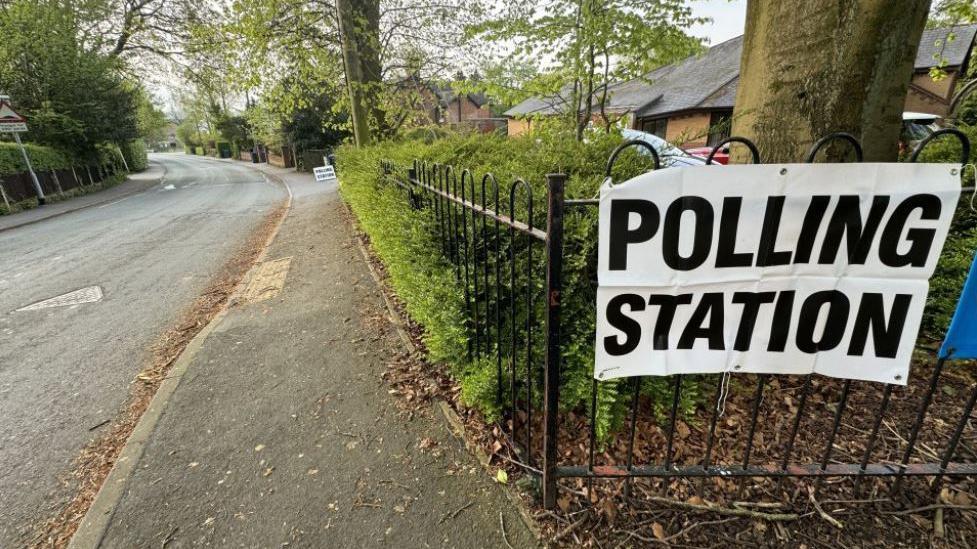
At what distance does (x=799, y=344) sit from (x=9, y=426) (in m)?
5.05

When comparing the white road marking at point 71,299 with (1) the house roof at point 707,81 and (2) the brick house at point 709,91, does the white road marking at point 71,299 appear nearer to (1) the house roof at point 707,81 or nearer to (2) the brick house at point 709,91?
(2) the brick house at point 709,91

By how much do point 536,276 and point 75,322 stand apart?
580 cm

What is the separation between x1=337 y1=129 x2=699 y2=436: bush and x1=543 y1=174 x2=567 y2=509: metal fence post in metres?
0.28

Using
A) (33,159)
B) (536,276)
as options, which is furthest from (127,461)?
(33,159)

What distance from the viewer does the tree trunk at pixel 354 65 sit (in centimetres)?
914

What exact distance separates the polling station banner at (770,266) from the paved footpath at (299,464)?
117 centimetres

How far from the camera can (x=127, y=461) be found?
265 centimetres

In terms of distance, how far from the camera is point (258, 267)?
6.52 m

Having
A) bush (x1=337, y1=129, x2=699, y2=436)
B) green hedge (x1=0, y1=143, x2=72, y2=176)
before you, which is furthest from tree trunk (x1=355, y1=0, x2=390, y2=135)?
green hedge (x1=0, y1=143, x2=72, y2=176)

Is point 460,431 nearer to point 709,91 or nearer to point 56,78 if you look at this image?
point 709,91

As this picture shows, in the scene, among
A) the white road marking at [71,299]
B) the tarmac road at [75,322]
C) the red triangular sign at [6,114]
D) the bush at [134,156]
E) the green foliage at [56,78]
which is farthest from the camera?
the bush at [134,156]

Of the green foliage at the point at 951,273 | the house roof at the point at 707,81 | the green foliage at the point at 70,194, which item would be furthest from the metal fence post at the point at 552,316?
the green foliage at the point at 70,194

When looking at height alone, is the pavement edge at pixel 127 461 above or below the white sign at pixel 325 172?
below

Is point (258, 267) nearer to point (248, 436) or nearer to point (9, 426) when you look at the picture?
point (9, 426)
